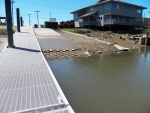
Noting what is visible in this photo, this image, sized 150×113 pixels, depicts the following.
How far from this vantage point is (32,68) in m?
8.45

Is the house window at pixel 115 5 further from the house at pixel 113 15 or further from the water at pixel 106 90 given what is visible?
the water at pixel 106 90

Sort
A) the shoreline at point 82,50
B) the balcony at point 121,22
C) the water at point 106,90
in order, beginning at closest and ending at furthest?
the water at point 106,90
the shoreline at point 82,50
the balcony at point 121,22

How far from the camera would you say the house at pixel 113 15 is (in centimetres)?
3512

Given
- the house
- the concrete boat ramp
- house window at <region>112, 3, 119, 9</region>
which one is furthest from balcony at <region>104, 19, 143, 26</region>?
the concrete boat ramp

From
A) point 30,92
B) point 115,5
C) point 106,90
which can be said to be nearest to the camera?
point 30,92

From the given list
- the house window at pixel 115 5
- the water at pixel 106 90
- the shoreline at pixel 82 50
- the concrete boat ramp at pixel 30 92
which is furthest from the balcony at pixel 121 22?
the concrete boat ramp at pixel 30 92

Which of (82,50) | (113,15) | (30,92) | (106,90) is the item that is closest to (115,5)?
(113,15)

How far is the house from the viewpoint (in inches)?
1383

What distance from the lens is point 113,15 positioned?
3619 centimetres

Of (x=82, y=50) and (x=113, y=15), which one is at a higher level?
(x=113, y=15)

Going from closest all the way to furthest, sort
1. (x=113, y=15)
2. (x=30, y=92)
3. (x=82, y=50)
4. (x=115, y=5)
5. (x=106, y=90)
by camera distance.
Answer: (x=30, y=92)
(x=106, y=90)
(x=82, y=50)
(x=115, y=5)
(x=113, y=15)

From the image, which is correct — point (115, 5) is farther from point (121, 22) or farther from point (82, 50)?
point (82, 50)

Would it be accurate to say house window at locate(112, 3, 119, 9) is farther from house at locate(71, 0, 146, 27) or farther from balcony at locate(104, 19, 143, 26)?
balcony at locate(104, 19, 143, 26)

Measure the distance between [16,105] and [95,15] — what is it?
37.0 m
